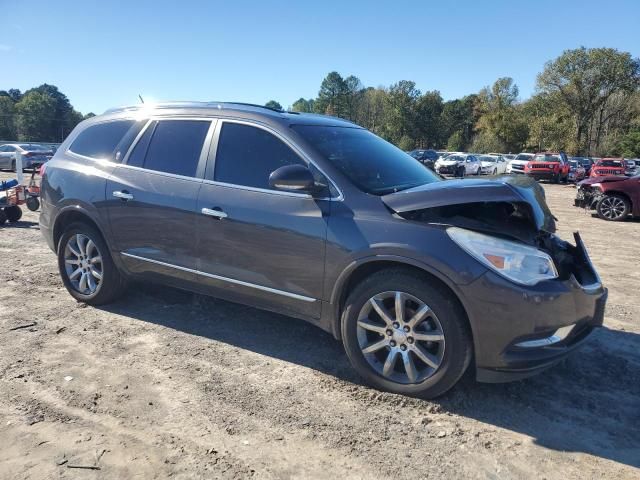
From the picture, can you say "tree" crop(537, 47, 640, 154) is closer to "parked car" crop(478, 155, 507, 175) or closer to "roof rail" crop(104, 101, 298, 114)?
"parked car" crop(478, 155, 507, 175)

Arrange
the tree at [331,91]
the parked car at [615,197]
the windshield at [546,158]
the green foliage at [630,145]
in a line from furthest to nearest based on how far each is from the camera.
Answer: the tree at [331,91] → the green foliage at [630,145] → the windshield at [546,158] → the parked car at [615,197]

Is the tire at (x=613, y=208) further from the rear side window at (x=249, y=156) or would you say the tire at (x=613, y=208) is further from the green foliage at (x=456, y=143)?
the green foliage at (x=456, y=143)

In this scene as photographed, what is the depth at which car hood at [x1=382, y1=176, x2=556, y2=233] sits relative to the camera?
306 centimetres

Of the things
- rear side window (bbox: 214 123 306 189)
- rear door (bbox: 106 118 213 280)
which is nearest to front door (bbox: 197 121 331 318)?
rear side window (bbox: 214 123 306 189)

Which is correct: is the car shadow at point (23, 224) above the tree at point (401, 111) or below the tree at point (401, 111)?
below

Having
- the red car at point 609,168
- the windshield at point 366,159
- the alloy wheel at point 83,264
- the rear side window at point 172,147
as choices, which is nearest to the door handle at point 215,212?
the rear side window at point 172,147

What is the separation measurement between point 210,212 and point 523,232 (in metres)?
2.26

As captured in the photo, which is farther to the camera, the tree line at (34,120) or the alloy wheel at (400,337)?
the tree line at (34,120)

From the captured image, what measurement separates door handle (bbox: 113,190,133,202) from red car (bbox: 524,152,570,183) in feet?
93.7

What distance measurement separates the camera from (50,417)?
2.98m

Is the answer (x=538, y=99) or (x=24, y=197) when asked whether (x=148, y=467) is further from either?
(x=538, y=99)

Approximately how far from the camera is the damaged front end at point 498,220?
9.80 feet

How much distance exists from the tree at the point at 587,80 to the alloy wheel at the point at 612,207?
4320cm

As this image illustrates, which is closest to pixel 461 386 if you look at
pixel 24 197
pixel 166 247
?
pixel 166 247
